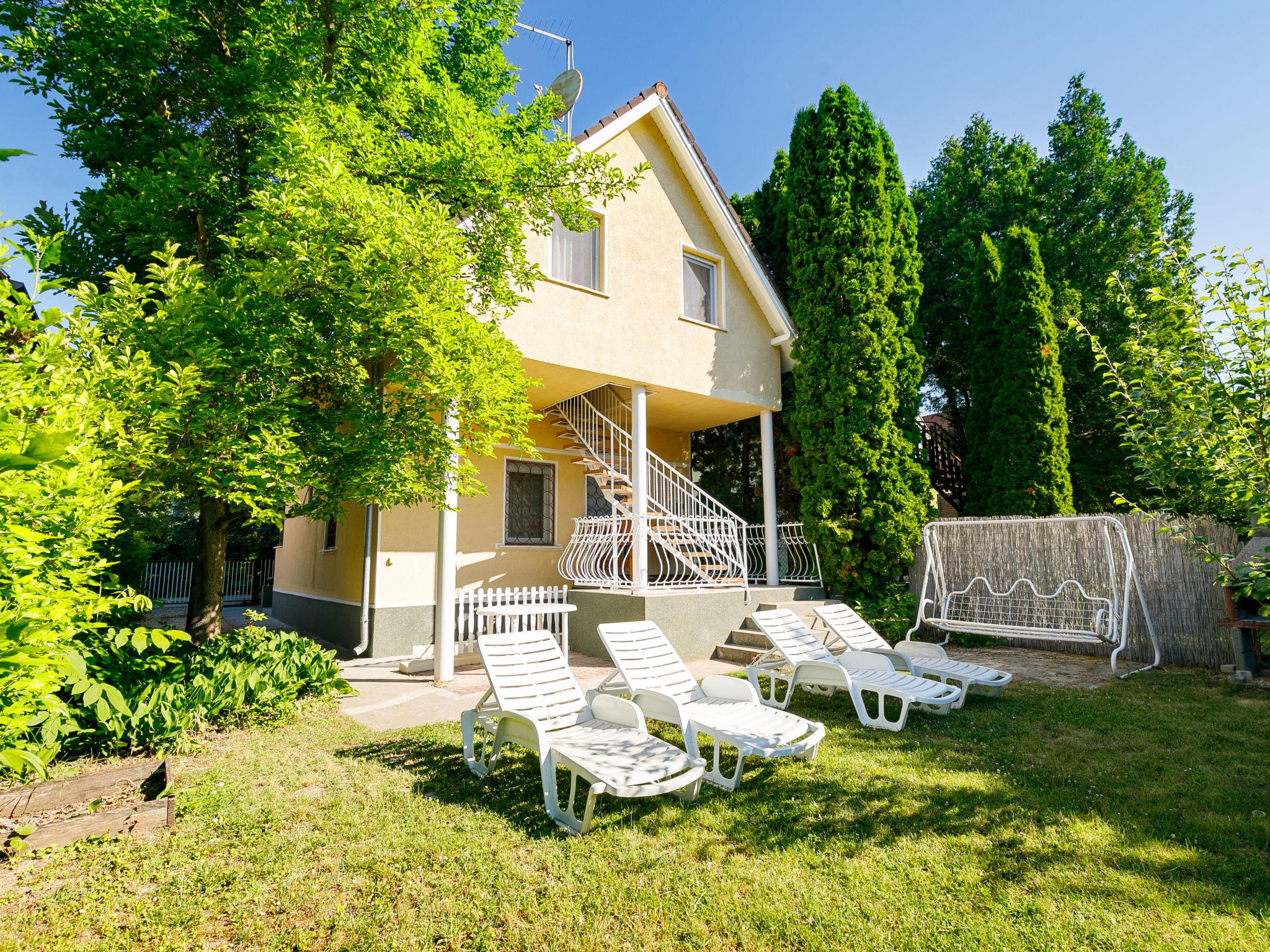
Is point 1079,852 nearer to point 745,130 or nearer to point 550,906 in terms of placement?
point 550,906

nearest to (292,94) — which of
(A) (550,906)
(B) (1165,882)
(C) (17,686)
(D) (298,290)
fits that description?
(D) (298,290)

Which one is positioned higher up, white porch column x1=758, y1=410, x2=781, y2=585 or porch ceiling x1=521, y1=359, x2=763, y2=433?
porch ceiling x1=521, y1=359, x2=763, y2=433

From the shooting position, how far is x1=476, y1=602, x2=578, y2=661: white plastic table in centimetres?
830

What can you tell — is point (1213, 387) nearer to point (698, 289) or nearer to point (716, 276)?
point (698, 289)

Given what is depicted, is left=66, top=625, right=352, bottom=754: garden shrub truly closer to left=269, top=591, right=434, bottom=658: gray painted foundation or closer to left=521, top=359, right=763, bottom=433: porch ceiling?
left=269, top=591, right=434, bottom=658: gray painted foundation

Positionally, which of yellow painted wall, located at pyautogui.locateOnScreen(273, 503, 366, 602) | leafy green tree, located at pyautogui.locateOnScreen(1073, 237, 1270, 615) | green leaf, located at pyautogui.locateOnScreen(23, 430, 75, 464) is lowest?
yellow painted wall, located at pyautogui.locateOnScreen(273, 503, 366, 602)

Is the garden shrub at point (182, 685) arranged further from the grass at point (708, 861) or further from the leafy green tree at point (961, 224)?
the leafy green tree at point (961, 224)

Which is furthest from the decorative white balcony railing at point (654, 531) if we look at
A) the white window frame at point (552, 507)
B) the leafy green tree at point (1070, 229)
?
the leafy green tree at point (1070, 229)

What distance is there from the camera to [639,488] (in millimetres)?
10555

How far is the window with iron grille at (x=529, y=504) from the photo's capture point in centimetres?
1238

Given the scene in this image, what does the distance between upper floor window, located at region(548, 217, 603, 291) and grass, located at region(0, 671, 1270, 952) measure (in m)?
7.76

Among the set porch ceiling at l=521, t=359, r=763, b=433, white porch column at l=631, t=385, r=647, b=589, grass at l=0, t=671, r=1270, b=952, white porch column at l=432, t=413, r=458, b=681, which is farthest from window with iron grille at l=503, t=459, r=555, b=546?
grass at l=0, t=671, r=1270, b=952

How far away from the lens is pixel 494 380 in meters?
6.26

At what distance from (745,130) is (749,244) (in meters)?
3.86
